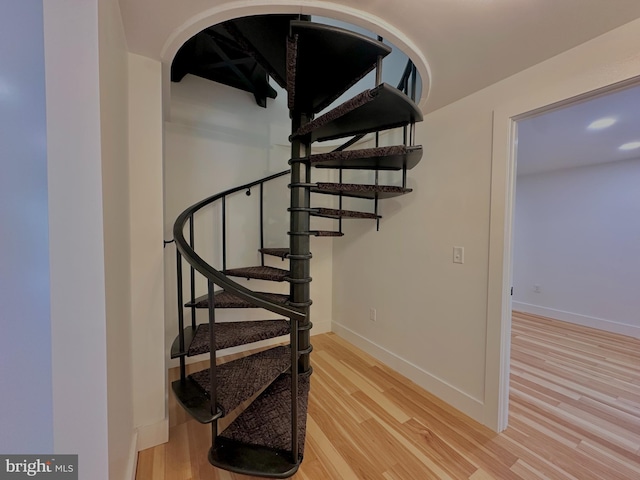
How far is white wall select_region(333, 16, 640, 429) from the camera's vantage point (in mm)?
1314

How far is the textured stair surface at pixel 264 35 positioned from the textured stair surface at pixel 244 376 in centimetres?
169

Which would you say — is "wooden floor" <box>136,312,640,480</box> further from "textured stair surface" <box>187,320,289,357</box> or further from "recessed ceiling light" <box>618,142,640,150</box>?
"recessed ceiling light" <box>618,142,640,150</box>

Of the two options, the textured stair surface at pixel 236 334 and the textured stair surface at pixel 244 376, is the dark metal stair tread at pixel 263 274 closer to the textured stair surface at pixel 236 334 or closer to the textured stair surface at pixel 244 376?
the textured stair surface at pixel 236 334

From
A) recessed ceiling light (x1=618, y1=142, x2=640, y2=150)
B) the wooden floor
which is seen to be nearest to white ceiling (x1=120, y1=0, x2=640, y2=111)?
the wooden floor

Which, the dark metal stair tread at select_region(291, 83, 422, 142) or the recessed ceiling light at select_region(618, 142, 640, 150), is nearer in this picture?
the dark metal stair tread at select_region(291, 83, 422, 142)

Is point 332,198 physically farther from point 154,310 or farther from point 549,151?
point 549,151

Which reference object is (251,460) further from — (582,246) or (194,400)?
(582,246)

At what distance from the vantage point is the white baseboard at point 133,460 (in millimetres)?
1135

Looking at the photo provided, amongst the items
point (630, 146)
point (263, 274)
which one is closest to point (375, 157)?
point (263, 274)

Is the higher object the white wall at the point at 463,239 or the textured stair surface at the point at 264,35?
the textured stair surface at the point at 264,35

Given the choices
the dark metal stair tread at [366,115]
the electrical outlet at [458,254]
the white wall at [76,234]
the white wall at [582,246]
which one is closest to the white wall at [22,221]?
the white wall at [76,234]

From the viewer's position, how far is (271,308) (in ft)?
3.61

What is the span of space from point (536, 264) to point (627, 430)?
293cm

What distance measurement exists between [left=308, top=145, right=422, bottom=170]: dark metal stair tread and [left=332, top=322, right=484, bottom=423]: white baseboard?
165cm
